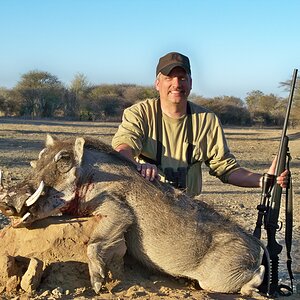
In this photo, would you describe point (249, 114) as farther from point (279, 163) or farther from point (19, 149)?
point (279, 163)

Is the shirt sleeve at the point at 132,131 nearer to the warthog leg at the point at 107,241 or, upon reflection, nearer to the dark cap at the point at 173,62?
the dark cap at the point at 173,62

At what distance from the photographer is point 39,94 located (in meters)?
61.3

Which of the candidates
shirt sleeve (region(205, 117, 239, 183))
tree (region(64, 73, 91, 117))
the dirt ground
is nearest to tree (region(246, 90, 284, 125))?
tree (region(64, 73, 91, 117))

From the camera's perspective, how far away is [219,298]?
175 inches

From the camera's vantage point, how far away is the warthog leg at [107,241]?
4.27 metres

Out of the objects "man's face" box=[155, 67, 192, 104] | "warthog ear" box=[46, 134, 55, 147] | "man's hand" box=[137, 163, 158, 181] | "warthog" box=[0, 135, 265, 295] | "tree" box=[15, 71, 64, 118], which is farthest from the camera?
"tree" box=[15, 71, 64, 118]

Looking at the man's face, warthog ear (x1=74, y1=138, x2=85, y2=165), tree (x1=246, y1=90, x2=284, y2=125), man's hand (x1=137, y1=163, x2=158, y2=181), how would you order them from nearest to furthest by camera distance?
warthog ear (x1=74, y1=138, x2=85, y2=165) < man's hand (x1=137, y1=163, x2=158, y2=181) < the man's face < tree (x1=246, y1=90, x2=284, y2=125)

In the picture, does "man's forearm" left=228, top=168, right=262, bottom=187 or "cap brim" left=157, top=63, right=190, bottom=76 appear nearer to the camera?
"cap brim" left=157, top=63, right=190, bottom=76

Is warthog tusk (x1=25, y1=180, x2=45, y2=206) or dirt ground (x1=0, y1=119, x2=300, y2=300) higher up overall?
warthog tusk (x1=25, y1=180, x2=45, y2=206)

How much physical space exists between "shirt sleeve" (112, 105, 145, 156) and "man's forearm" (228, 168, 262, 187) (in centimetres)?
109

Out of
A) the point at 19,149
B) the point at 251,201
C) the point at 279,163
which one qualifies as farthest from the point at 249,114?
the point at 279,163

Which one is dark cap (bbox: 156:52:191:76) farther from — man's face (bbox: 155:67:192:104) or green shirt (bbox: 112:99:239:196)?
green shirt (bbox: 112:99:239:196)

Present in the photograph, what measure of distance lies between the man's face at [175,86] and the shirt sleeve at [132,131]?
0.33 meters

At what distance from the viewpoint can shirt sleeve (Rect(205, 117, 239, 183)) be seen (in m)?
6.14
